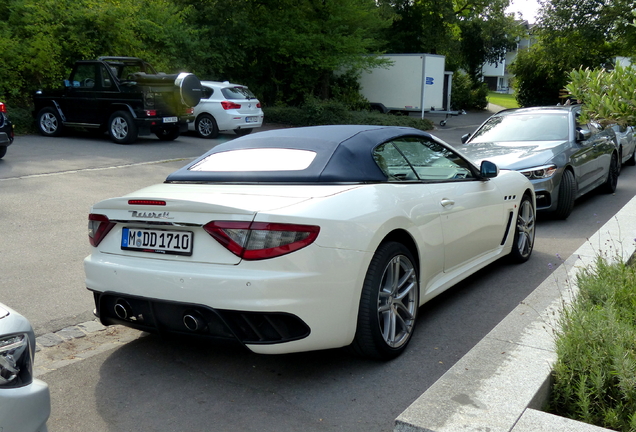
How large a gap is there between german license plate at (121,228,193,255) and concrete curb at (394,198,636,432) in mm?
1597

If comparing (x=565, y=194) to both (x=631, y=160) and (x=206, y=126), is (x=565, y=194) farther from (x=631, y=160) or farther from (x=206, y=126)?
(x=206, y=126)

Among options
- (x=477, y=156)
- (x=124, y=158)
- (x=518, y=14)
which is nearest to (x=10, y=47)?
(x=124, y=158)

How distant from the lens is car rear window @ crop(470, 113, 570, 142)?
32.8 ft

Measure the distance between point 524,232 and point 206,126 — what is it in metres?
14.6

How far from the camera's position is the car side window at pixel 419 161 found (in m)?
4.77

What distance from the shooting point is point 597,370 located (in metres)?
3.12

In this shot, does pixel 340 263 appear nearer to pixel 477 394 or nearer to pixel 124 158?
pixel 477 394

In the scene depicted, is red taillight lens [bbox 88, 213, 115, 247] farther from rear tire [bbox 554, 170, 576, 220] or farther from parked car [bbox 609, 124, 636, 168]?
parked car [bbox 609, 124, 636, 168]

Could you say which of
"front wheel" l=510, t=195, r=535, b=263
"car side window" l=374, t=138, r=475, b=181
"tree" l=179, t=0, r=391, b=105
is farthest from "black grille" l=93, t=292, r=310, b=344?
"tree" l=179, t=0, r=391, b=105

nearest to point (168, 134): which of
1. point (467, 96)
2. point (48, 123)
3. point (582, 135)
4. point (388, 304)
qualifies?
point (48, 123)

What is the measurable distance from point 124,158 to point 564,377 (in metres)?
13.0

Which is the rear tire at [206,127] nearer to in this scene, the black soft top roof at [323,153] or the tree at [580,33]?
the black soft top roof at [323,153]

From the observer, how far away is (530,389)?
120 inches

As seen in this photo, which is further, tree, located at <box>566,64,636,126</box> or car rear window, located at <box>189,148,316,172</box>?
tree, located at <box>566,64,636,126</box>
